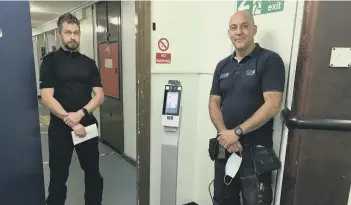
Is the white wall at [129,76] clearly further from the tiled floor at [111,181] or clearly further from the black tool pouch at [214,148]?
the black tool pouch at [214,148]

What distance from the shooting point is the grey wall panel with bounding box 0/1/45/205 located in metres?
1.28

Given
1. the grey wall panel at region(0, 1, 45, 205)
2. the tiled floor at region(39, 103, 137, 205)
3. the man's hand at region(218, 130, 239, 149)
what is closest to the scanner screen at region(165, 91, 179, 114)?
the man's hand at region(218, 130, 239, 149)

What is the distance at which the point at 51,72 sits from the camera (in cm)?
171

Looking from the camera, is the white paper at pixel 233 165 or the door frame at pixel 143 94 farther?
the door frame at pixel 143 94

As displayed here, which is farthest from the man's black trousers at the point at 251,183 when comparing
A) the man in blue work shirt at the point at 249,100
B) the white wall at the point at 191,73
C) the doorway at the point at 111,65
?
the doorway at the point at 111,65

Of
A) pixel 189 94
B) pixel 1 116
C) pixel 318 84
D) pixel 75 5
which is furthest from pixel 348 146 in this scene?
pixel 75 5

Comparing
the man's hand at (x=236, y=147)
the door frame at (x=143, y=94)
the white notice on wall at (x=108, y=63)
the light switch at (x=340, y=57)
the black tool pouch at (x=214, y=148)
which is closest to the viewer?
the light switch at (x=340, y=57)

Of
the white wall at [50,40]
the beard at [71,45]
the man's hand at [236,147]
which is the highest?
the white wall at [50,40]

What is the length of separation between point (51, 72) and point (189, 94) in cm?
97

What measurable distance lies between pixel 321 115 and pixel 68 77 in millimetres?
1553

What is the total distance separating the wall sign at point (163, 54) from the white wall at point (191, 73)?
0.09 feet

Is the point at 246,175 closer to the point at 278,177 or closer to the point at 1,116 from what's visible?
the point at 278,177

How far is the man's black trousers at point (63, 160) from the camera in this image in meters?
1.74

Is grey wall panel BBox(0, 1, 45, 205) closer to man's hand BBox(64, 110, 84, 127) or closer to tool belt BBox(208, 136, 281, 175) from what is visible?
man's hand BBox(64, 110, 84, 127)
